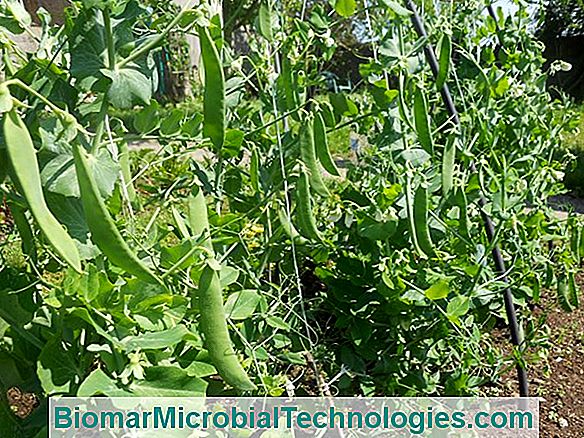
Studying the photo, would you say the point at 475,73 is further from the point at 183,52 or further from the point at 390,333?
the point at 183,52

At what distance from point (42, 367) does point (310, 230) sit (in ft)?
1.20

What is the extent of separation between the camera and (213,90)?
734 millimetres

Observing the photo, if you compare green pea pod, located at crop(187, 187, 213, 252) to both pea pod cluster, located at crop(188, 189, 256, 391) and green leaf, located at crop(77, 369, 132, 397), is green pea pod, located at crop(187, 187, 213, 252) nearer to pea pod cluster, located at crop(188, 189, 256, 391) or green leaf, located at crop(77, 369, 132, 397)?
pea pod cluster, located at crop(188, 189, 256, 391)

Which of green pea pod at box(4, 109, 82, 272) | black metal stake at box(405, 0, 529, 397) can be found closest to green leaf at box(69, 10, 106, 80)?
green pea pod at box(4, 109, 82, 272)

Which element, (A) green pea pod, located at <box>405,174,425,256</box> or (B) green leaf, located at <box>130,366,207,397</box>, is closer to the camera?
(B) green leaf, located at <box>130,366,207,397</box>

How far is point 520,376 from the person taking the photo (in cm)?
133

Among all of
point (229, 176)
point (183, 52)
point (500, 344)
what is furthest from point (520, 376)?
point (183, 52)

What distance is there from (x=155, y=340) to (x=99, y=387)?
0.24 ft

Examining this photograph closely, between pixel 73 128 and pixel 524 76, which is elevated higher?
pixel 524 76

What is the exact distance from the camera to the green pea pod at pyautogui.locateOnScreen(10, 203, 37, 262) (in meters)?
0.84

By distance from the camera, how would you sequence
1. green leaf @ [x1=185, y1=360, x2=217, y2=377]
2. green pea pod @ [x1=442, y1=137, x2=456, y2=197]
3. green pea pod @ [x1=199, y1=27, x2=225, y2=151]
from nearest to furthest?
green pea pod @ [x1=199, y1=27, x2=225, y2=151] → green leaf @ [x1=185, y1=360, x2=217, y2=377] → green pea pod @ [x1=442, y1=137, x2=456, y2=197]


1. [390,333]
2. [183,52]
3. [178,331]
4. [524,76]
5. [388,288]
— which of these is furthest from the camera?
[183,52]

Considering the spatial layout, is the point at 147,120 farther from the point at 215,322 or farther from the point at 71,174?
the point at 215,322

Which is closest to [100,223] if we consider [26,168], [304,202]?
[26,168]
